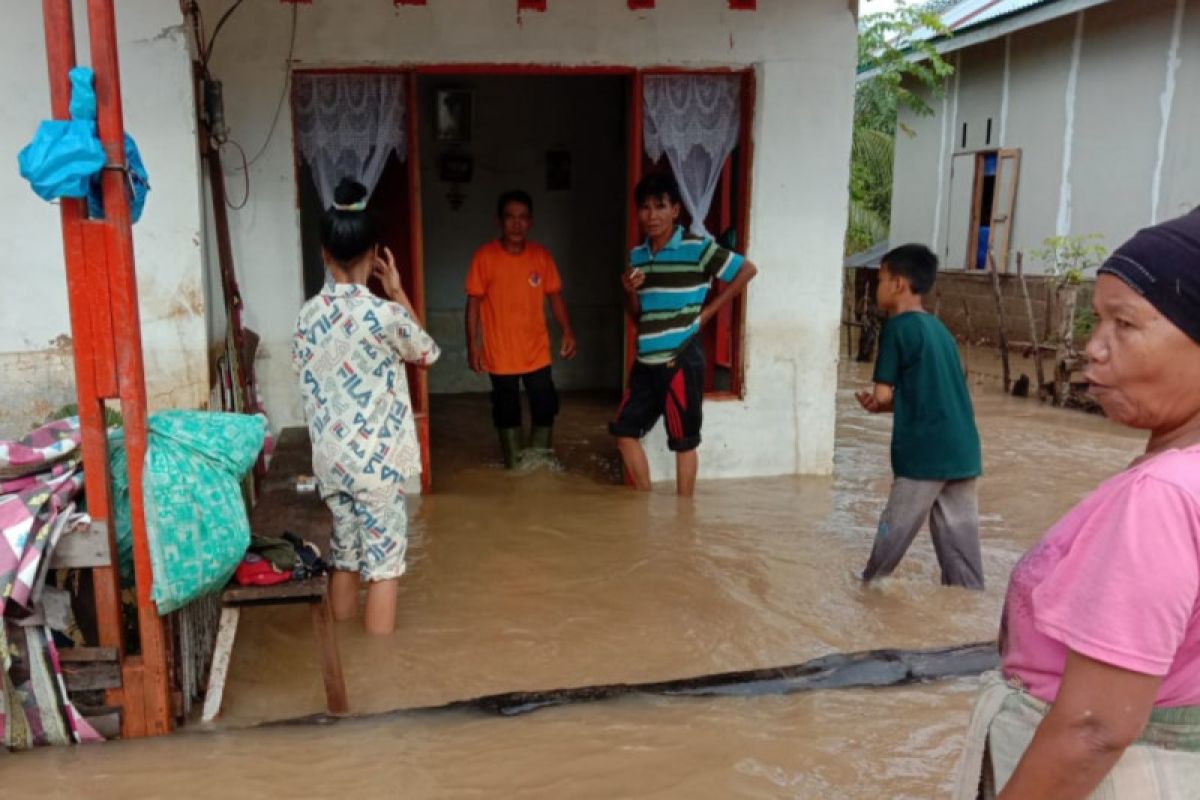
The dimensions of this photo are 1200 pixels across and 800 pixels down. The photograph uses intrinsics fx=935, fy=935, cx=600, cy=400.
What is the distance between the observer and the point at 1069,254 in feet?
36.8

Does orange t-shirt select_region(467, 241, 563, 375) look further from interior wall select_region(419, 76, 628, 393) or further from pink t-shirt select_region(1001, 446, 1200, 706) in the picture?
pink t-shirt select_region(1001, 446, 1200, 706)

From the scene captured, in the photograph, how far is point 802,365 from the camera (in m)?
6.57

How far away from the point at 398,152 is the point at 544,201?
3.87 m

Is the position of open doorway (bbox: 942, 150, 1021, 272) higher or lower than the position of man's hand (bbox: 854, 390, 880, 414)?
higher

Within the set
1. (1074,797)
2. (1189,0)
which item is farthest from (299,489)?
(1189,0)

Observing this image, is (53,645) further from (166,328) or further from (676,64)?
(676,64)

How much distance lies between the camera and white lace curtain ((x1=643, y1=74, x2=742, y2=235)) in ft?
20.2

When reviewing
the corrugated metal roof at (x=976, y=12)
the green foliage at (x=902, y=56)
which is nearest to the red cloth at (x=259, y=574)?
the green foliage at (x=902, y=56)

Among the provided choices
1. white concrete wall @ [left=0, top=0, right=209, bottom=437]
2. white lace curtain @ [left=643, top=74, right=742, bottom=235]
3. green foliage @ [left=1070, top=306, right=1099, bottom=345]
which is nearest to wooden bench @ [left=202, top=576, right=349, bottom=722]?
white concrete wall @ [left=0, top=0, right=209, bottom=437]

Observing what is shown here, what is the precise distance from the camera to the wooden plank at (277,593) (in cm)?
323

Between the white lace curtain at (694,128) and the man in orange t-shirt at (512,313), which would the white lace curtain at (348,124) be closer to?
the man in orange t-shirt at (512,313)

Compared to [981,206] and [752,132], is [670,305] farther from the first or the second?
[981,206]

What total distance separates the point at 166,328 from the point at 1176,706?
5000mm

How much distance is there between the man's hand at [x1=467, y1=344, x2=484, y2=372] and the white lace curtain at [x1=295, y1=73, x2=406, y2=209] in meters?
1.21
